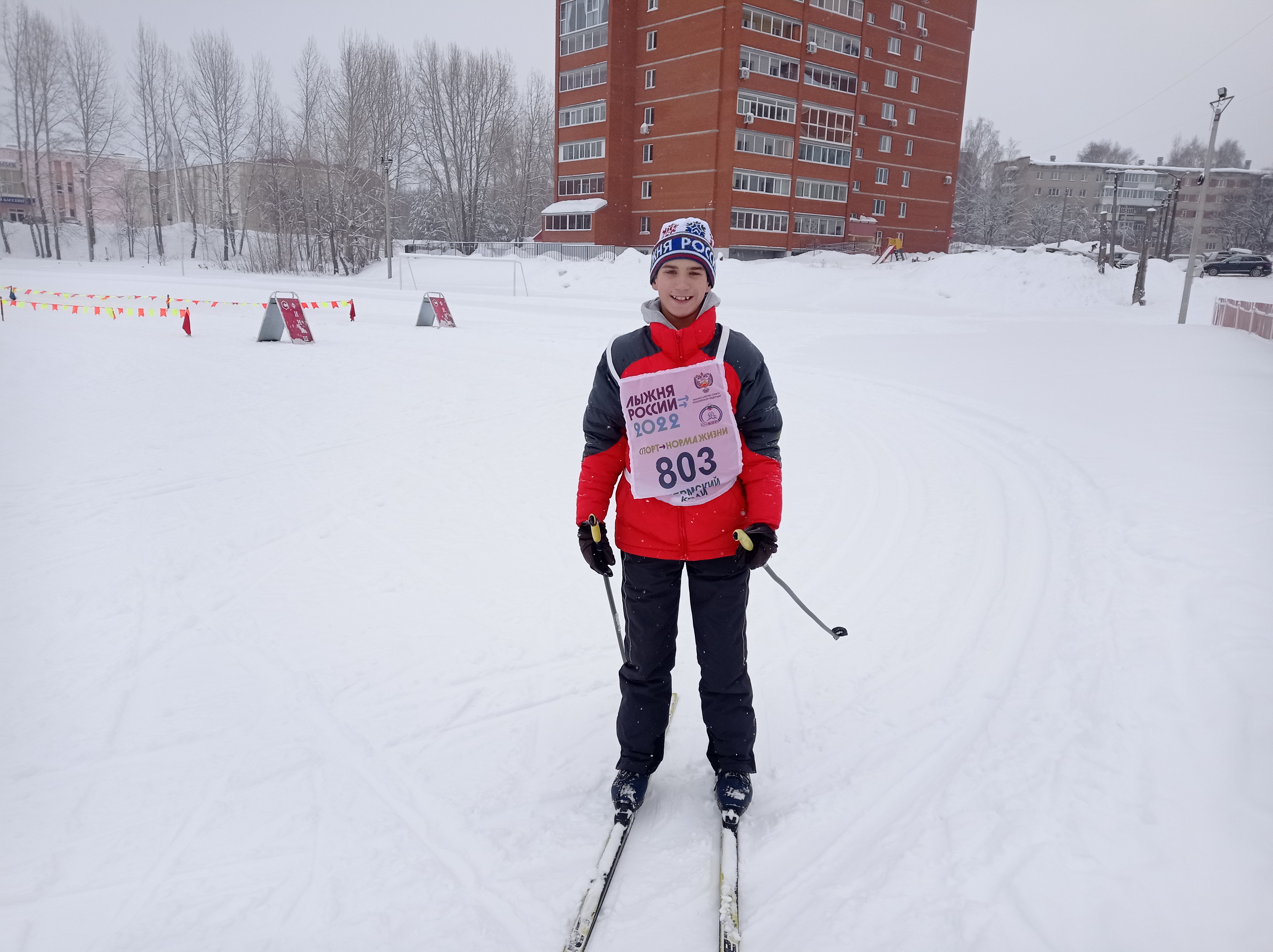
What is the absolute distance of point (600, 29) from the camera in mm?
46906

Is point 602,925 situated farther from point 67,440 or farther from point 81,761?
point 67,440

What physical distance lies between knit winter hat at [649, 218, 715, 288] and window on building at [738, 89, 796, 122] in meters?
46.5

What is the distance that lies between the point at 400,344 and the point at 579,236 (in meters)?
37.3

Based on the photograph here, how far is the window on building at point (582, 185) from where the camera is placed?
48.7 meters

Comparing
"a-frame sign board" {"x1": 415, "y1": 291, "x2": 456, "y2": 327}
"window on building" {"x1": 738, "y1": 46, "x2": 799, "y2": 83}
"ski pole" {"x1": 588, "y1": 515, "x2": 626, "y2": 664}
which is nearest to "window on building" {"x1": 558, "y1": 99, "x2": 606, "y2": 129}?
"window on building" {"x1": 738, "y1": 46, "x2": 799, "y2": 83}

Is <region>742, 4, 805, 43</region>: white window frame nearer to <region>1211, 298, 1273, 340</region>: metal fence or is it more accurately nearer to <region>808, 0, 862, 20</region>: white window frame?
<region>808, 0, 862, 20</region>: white window frame

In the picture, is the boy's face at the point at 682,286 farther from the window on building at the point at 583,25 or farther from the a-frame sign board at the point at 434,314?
the window on building at the point at 583,25

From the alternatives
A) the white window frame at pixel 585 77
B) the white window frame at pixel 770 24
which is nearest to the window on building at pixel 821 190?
the white window frame at pixel 770 24

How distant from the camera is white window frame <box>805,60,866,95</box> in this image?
152ft

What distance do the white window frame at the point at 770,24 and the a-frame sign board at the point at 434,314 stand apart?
35.2m

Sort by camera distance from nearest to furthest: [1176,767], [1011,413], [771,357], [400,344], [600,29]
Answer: [1176,767] → [1011,413] → [771,357] → [400,344] → [600,29]

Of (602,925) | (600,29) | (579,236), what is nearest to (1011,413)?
(602,925)

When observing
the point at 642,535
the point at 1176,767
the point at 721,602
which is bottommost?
the point at 1176,767

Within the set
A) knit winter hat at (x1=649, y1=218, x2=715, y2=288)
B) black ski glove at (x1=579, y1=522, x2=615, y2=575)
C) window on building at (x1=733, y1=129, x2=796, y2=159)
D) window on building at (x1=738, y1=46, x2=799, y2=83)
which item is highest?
window on building at (x1=738, y1=46, x2=799, y2=83)
